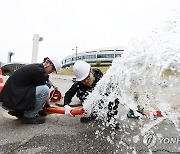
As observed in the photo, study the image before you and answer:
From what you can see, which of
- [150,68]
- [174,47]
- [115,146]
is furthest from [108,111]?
[174,47]

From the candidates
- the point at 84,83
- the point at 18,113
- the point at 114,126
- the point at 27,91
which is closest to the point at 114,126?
the point at 114,126

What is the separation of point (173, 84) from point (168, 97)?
19 centimetres

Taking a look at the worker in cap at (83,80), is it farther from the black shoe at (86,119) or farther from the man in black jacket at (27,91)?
the man in black jacket at (27,91)

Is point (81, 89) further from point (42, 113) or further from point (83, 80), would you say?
point (42, 113)

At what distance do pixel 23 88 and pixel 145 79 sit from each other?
1.62 meters

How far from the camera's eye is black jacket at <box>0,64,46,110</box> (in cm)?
353

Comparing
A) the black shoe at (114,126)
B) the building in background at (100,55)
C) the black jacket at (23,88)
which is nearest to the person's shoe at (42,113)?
the black jacket at (23,88)

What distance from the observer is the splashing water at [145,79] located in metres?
2.99

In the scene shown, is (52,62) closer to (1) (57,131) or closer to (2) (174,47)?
(1) (57,131)

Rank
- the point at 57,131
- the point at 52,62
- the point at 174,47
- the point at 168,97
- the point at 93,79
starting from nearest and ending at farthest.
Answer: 1. the point at 174,47
2. the point at 168,97
3. the point at 57,131
4. the point at 52,62
5. the point at 93,79

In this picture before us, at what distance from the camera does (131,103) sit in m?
3.44

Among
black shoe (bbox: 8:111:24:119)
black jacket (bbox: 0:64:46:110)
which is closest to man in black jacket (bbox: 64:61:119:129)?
black jacket (bbox: 0:64:46:110)

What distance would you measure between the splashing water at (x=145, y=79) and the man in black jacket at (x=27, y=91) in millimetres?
715

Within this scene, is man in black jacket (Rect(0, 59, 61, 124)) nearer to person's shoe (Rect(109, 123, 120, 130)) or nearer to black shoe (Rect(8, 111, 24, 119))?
black shoe (Rect(8, 111, 24, 119))
